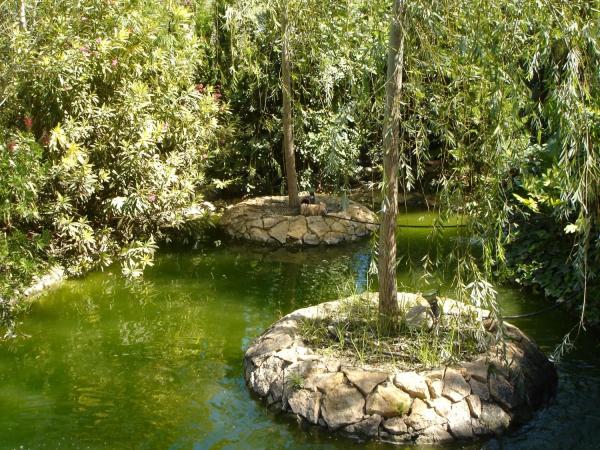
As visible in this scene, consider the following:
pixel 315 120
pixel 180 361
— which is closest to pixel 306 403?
pixel 180 361

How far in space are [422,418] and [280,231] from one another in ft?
18.9

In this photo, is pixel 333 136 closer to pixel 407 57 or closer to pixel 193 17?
pixel 407 57

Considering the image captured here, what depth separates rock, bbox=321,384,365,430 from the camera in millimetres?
4840

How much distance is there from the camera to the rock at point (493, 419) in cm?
483

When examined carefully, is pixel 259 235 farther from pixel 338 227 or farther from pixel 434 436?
pixel 434 436

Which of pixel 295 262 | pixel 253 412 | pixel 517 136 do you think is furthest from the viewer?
pixel 295 262

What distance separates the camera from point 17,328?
6906 millimetres

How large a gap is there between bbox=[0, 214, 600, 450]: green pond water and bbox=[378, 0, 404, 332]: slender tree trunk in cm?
48

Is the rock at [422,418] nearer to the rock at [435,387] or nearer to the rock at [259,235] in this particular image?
the rock at [435,387]

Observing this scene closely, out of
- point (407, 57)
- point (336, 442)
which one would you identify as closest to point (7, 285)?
point (336, 442)

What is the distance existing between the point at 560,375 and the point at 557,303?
126 centimetres

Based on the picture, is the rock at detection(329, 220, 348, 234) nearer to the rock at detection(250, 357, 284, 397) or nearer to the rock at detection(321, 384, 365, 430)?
the rock at detection(250, 357, 284, 397)

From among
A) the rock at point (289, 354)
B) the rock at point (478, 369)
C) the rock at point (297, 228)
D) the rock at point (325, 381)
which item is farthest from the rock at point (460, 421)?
the rock at point (297, 228)

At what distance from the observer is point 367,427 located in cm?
479
